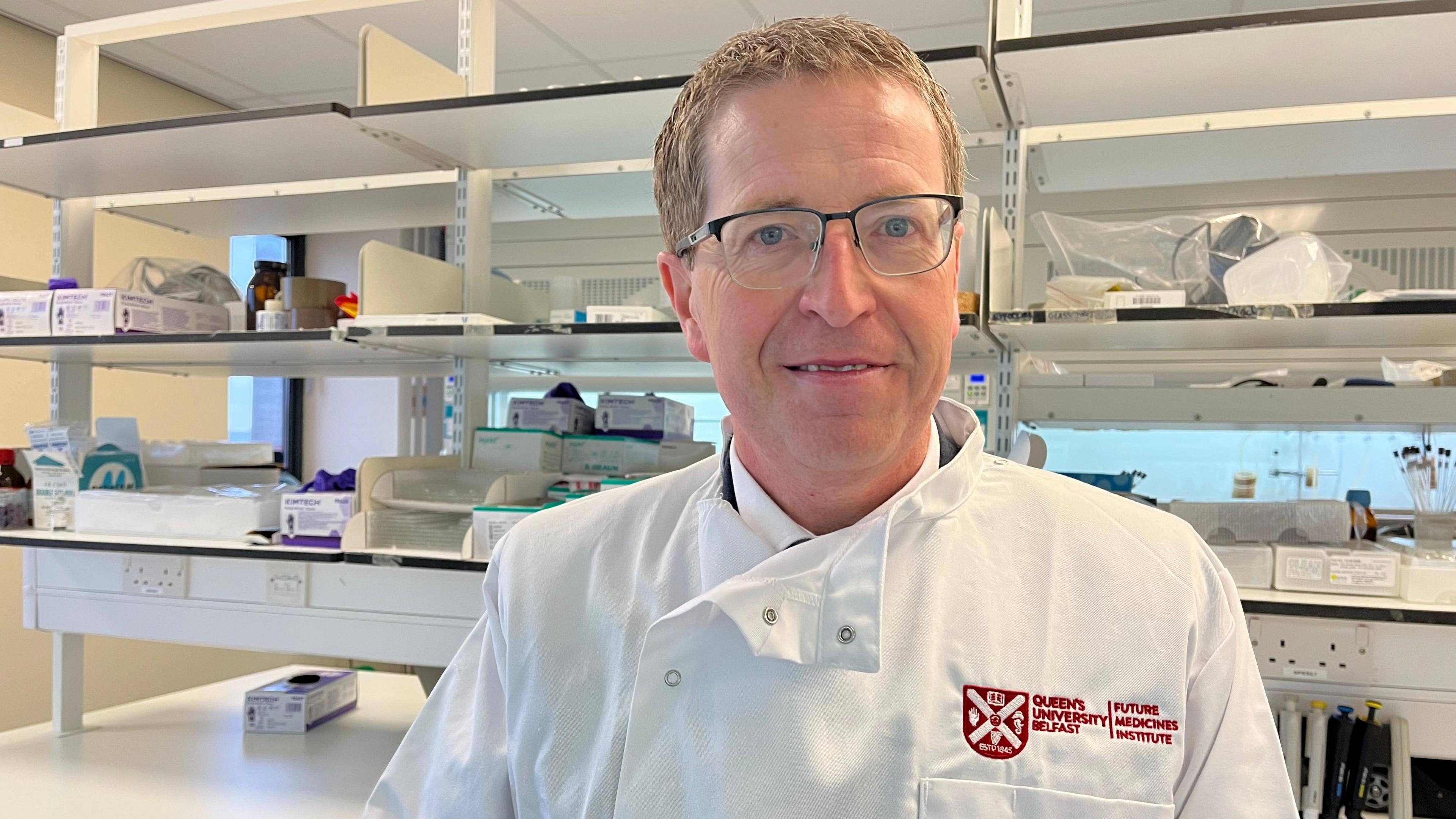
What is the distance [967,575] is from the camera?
34.0 inches

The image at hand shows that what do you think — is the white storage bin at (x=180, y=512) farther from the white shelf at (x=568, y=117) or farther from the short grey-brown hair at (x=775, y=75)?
the short grey-brown hair at (x=775, y=75)

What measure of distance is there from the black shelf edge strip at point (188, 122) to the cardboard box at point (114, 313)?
0.32 meters

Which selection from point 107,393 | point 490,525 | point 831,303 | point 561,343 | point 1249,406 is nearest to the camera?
point 831,303

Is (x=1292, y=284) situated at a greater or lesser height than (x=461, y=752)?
greater

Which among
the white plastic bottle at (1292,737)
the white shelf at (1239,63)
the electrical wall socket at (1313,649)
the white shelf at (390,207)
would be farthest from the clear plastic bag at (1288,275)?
the white shelf at (390,207)

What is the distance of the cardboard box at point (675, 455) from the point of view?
78.5 inches

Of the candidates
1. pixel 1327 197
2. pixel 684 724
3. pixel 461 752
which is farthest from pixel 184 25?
pixel 1327 197

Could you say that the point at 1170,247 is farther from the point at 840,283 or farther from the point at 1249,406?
the point at 1249,406

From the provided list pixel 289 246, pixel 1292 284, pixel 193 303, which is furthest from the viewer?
pixel 289 246

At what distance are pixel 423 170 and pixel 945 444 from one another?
163 centimetres

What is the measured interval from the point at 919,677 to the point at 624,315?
3.29 feet

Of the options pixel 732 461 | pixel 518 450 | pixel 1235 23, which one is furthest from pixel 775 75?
pixel 518 450

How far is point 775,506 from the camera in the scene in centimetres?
Answer: 89

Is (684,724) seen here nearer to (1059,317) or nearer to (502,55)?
(1059,317)
